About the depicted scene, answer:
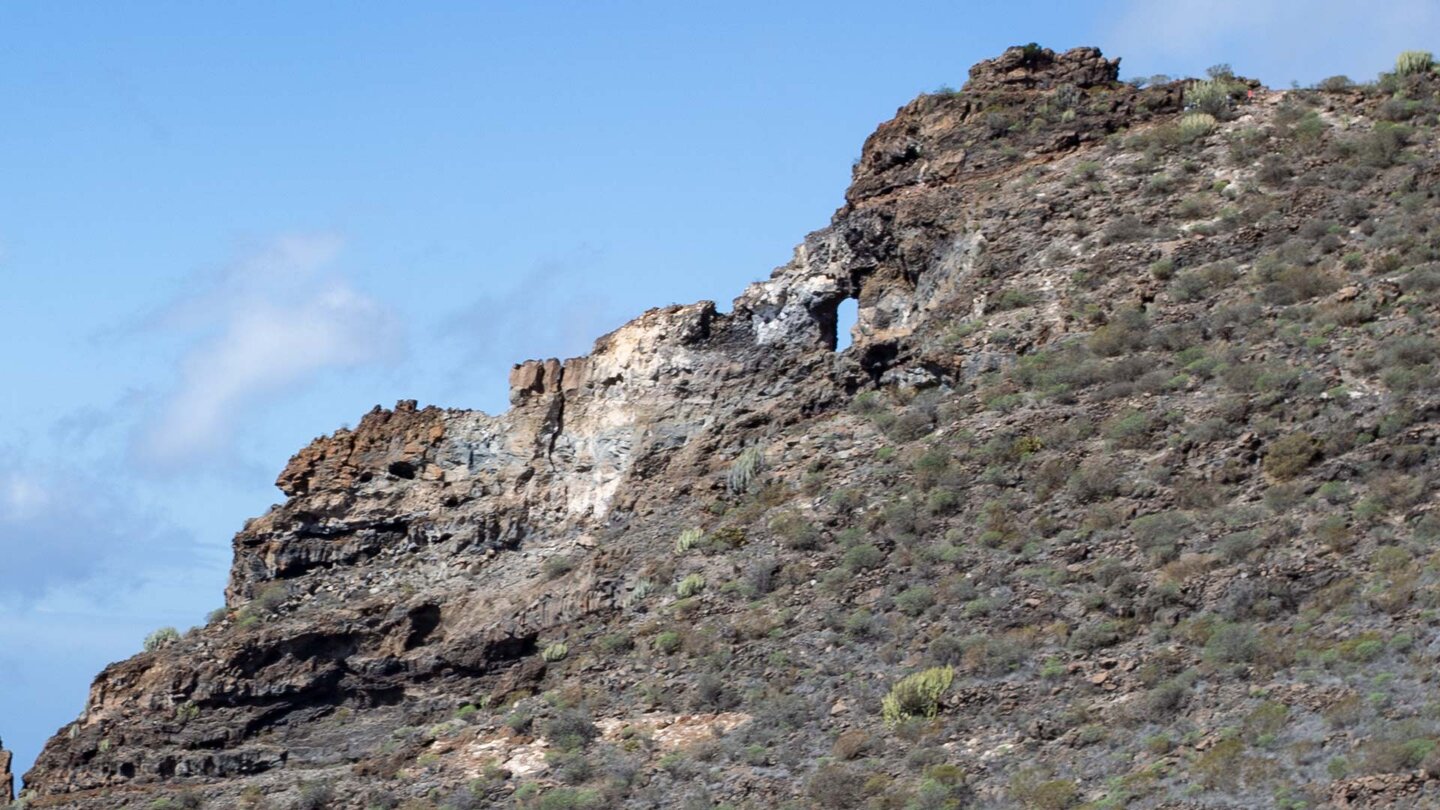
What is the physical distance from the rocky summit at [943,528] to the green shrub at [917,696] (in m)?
0.07

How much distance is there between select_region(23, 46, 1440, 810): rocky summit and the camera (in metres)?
33.8

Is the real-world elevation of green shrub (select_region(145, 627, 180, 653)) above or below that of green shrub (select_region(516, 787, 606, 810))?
above

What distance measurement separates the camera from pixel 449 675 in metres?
43.7

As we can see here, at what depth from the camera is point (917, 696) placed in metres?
35.9

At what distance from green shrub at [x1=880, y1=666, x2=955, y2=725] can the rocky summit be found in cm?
7

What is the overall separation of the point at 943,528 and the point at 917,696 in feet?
18.8

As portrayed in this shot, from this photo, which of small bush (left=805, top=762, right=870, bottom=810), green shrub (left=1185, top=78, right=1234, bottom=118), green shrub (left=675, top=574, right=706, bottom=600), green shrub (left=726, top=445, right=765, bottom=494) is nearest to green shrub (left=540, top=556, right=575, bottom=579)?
green shrub (left=726, top=445, right=765, bottom=494)

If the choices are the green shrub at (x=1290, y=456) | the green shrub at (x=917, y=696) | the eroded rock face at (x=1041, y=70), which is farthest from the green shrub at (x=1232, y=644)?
the eroded rock face at (x=1041, y=70)

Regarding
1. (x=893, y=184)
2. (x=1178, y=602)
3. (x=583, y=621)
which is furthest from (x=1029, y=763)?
(x=893, y=184)

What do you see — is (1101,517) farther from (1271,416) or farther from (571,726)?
(571,726)

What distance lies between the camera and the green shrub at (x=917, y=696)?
3581 cm

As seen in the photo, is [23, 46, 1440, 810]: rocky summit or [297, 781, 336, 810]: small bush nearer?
[23, 46, 1440, 810]: rocky summit

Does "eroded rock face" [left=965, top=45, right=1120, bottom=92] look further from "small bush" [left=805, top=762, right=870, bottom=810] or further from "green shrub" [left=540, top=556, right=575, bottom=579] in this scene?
"small bush" [left=805, top=762, right=870, bottom=810]

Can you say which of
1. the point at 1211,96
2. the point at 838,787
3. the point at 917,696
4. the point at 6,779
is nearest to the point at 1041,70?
the point at 1211,96
